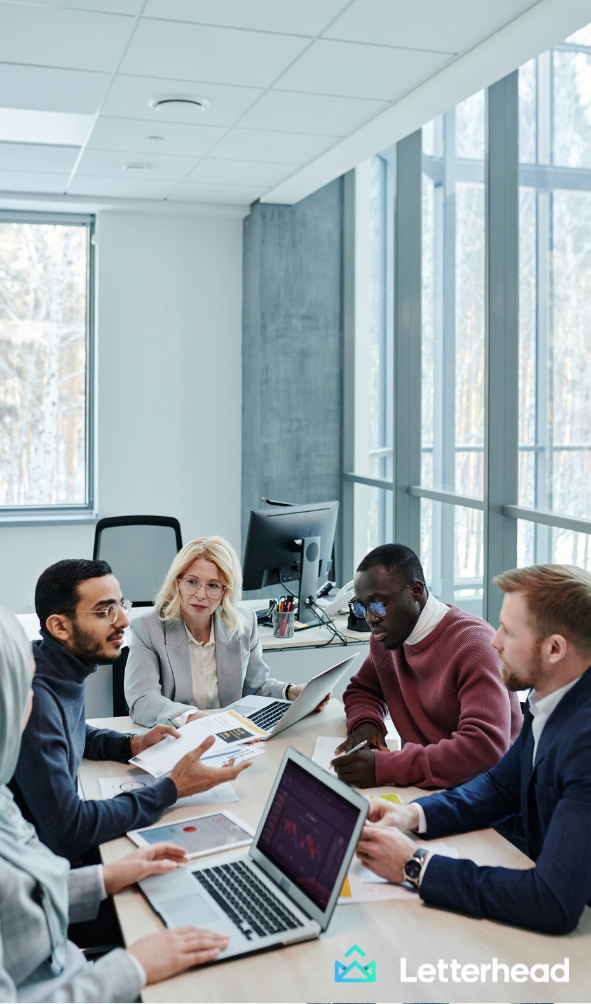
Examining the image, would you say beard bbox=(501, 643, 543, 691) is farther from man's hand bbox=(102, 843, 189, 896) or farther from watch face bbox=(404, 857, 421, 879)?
man's hand bbox=(102, 843, 189, 896)

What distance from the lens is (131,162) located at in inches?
178

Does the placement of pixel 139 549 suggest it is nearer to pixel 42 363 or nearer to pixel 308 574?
pixel 308 574

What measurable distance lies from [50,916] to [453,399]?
13.7 ft

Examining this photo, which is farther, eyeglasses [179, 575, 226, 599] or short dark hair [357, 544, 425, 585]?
eyeglasses [179, 575, 226, 599]

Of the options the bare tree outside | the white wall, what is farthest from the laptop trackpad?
the bare tree outside

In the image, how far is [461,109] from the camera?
487 centimetres

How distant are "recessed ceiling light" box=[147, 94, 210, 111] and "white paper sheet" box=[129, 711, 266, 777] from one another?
2541mm

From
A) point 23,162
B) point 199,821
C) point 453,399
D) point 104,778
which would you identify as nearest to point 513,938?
point 199,821

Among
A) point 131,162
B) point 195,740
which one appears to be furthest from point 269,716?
point 131,162

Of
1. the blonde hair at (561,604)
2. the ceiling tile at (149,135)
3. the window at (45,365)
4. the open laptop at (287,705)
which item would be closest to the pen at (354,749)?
the open laptop at (287,705)

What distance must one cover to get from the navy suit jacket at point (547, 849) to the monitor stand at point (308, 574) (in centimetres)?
173

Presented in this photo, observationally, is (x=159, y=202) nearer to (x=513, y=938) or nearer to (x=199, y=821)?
(x=199, y=821)

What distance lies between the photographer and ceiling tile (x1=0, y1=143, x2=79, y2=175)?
14.0 feet

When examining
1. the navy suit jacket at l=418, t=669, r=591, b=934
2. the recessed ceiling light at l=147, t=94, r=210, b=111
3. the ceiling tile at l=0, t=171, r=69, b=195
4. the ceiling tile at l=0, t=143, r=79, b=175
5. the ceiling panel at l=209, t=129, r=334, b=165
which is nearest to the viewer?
the navy suit jacket at l=418, t=669, r=591, b=934
